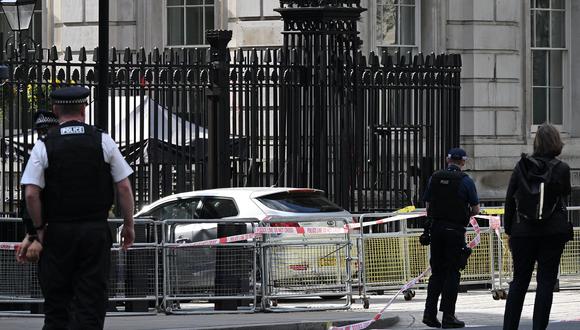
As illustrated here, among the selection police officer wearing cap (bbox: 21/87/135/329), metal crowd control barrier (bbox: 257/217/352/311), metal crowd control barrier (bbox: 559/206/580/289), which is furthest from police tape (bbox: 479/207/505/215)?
police officer wearing cap (bbox: 21/87/135/329)

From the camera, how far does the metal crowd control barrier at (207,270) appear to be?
18.1 meters

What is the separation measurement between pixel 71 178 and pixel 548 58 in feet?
76.3

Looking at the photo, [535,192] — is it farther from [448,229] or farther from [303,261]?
[303,261]

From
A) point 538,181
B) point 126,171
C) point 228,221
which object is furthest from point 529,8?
point 126,171

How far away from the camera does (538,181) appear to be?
44.2 feet

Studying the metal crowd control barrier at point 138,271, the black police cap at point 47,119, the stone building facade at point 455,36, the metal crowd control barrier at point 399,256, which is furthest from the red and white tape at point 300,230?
the stone building facade at point 455,36

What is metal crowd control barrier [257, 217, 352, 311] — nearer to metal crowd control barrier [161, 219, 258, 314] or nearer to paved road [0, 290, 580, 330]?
metal crowd control barrier [161, 219, 258, 314]

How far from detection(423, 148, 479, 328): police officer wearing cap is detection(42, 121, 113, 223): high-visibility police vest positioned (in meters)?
5.82

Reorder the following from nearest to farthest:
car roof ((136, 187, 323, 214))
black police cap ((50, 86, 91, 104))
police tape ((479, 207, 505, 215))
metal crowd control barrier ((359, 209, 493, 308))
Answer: black police cap ((50, 86, 91, 104)), metal crowd control barrier ((359, 209, 493, 308)), car roof ((136, 187, 323, 214)), police tape ((479, 207, 505, 215))

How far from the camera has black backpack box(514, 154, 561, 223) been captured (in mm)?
13367

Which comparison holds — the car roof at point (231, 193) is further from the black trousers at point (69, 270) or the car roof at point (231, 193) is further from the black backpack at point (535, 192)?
the black trousers at point (69, 270)

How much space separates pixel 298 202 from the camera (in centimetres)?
2064

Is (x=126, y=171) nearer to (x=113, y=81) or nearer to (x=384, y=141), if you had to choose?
(x=113, y=81)

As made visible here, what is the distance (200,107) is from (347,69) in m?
2.26
